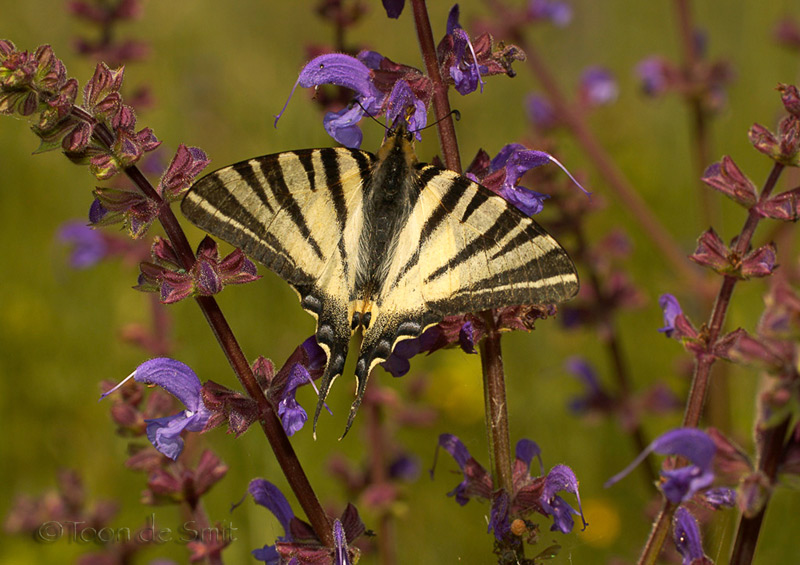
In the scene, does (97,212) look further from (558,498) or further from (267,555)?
(558,498)

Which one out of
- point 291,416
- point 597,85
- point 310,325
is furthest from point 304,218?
point 597,85

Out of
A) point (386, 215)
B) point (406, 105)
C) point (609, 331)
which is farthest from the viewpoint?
point (609, 331)

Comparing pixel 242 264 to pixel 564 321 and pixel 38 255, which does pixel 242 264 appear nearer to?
pixel 564 321

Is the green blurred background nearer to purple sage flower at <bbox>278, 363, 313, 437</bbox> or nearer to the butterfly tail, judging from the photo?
the butterfly tail

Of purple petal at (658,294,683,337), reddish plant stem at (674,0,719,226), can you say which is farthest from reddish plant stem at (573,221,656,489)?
purple petal at (658,294,683,337)

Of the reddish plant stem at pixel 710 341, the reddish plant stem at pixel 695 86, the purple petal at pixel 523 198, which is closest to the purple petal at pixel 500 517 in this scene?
the reddish plant stem at pixel 710 341

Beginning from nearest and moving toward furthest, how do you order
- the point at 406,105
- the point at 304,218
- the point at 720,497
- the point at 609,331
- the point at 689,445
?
the point at 689,445 < the point at 720,497 < the point at 406,105 < the point at 304,218 < the point at 609,331

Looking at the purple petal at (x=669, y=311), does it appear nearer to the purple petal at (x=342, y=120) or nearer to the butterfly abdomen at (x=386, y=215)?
the butterfly abdomen at (x=386, y=215)
